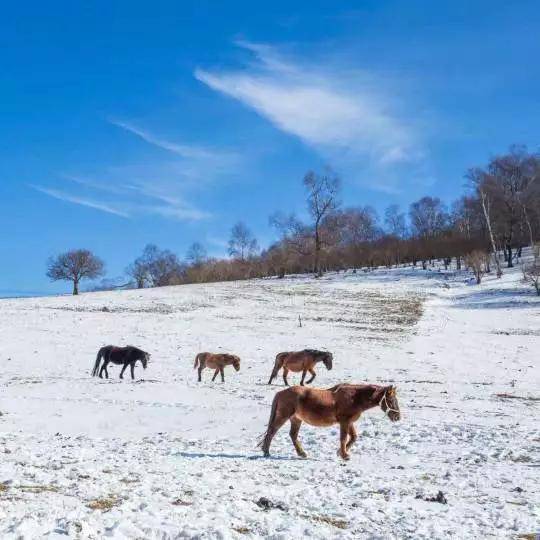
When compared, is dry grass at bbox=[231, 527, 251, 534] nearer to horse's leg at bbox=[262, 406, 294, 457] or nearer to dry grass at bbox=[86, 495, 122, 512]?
dry grass at bbox=[86, 495, 122, 512]

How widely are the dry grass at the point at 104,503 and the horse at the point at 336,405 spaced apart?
3730 mm

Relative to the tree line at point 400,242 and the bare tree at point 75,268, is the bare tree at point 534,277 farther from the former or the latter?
the bare tree at point 75,268

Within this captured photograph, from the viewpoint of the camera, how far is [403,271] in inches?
3305

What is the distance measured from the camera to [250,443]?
11391mm

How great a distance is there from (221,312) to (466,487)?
124 feet

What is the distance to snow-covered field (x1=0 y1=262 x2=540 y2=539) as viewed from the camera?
6180mm

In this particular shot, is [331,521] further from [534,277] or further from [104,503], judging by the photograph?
[534,277]

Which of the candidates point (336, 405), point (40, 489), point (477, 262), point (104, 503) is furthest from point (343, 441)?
point (477, 262)

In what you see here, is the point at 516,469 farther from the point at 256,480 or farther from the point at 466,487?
the point at 256,480

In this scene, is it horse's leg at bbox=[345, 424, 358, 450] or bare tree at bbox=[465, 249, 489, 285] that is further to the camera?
bare tree at bbox=[465, 249, 489, 285]

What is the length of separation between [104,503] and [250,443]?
5.18 meters

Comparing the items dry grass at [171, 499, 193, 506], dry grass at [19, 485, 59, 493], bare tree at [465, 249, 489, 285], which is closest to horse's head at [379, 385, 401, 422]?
dry grass at [171, 499, 193, 506]

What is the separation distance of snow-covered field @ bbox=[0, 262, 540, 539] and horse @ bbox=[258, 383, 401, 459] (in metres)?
0.57

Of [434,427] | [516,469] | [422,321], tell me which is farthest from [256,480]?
[422,321]
